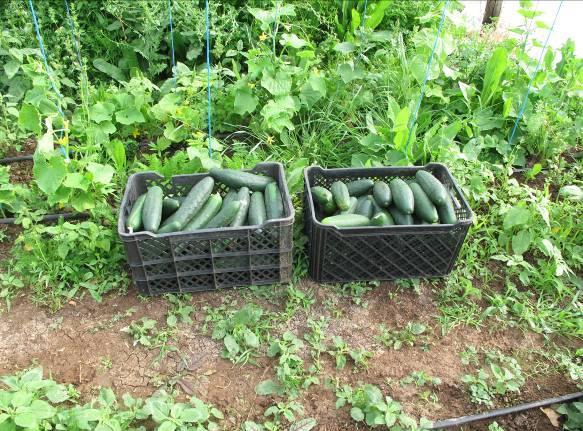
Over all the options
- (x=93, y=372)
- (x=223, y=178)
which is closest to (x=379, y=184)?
(x=223, y=178)

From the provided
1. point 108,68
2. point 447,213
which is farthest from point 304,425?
point 108,68

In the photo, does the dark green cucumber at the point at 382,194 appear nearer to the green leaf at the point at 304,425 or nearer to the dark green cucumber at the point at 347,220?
the dark green cucumber at the point at 347,220

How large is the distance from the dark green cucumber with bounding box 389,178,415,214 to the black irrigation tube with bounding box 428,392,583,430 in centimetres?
117

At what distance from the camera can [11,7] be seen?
4.20 metres

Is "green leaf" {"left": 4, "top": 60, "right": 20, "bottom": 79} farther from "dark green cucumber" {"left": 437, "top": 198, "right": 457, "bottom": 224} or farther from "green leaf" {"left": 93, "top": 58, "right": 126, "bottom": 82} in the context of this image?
"dark green cucumber" {"left": 437, "top": 198, "right": 457, "bottom": 224}

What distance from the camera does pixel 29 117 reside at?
312cm

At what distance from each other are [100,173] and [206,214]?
728 millimetres

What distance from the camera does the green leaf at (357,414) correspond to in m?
2.45

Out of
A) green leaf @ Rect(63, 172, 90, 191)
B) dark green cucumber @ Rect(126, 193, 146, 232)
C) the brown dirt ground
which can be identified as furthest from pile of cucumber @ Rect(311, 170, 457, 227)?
green leaf @ Rect(63, 172, 90, 191)

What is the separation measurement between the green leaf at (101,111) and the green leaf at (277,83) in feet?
3.71

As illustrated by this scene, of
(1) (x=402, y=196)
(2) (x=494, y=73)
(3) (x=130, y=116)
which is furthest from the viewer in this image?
(2) (x=494, y=73)

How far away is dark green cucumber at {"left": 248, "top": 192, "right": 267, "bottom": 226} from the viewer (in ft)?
9.61

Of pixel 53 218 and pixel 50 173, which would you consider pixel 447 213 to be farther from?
pixel 53 218

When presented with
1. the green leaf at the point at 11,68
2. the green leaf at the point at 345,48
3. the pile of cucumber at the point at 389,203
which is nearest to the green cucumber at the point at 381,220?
the pile of cucumber at the point at 389,203
